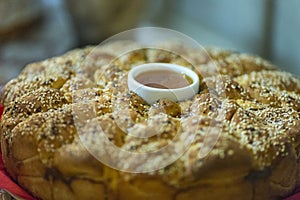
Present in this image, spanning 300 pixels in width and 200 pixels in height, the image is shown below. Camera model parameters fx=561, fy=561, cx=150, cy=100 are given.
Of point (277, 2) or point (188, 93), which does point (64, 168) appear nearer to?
point (188, 93)

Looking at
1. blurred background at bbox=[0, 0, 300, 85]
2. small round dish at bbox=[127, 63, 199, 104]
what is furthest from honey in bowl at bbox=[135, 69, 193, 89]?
blurred background at bbox=[0, 0, 300, 85]

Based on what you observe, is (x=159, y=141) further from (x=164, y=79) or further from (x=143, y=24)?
(x=143, y=24)

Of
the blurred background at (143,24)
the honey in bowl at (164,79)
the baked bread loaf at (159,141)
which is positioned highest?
the honey in bowl at (164,79)

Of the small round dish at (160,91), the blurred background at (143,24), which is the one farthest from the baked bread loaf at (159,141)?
the blurred background at (143,24)

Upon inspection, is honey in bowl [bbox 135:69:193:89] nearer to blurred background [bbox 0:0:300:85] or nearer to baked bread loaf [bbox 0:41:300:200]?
baked bread loaf [bbox 0:41:300:200]

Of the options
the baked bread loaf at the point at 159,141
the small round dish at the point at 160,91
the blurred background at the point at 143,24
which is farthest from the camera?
the blurred background at the point at 143,24

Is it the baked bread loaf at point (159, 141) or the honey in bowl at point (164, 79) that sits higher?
the honey in bowl at point (164, 79)

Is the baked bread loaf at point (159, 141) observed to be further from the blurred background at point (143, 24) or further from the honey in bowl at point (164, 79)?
the blurred background at point (143, 24)
